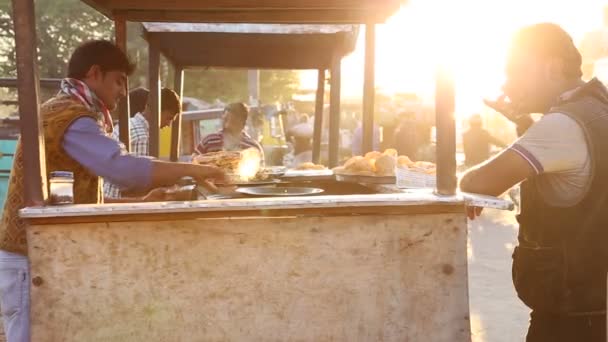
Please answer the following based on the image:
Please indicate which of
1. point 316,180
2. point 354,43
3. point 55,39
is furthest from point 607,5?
point 55,39

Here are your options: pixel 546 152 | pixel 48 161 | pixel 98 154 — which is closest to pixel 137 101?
pixel 48 161

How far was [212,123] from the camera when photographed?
1255 centimetres

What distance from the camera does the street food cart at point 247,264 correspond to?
2285 millimetres

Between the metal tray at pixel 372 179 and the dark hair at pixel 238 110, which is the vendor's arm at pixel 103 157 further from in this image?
the dark hair at pixel 238 110

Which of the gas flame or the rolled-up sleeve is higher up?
the rolled-up sleeve

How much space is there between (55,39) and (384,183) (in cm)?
2527

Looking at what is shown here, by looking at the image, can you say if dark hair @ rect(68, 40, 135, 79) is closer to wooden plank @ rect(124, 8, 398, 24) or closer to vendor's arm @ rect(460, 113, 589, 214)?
wooden plank @ rect(124, 8, 398, 24)

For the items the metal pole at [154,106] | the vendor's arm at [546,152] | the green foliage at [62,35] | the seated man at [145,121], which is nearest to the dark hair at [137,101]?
the seated man at [145,121]

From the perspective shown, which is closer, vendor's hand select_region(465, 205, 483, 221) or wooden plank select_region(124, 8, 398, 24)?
vendor's hand select_region(465, 205, 483, 221)

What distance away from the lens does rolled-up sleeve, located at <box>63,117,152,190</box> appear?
2541 millimetres

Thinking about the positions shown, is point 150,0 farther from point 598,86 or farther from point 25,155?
point 598,86

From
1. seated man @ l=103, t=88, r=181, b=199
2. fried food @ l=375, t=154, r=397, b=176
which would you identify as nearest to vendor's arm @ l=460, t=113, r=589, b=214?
fried food @ l=375, t=154, r=397, b=176

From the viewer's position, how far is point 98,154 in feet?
8.33

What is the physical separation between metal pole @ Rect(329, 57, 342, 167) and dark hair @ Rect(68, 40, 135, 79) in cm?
400
